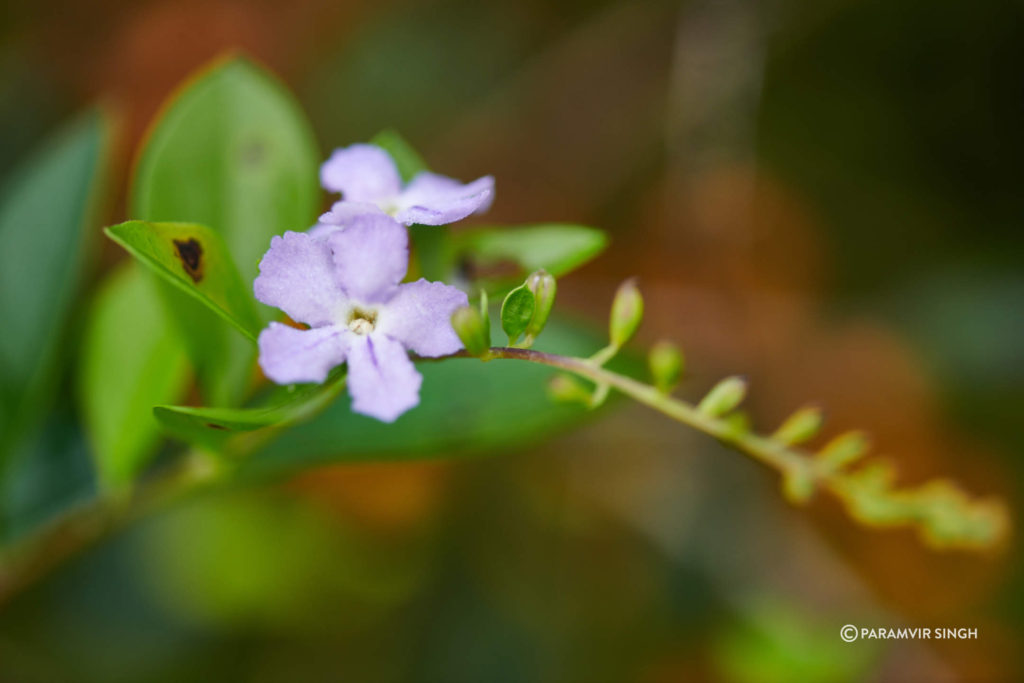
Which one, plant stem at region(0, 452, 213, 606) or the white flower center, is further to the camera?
plant stem at region(0, 452, 213, 606)

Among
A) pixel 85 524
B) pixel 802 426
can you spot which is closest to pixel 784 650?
pixel 802 426

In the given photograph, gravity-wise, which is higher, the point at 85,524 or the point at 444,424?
the point at 444,424

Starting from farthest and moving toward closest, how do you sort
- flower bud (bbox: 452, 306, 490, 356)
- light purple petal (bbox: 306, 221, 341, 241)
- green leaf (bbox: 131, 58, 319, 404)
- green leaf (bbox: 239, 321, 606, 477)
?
green leaf (bbox: 239, 321, 606, 477)
green leaf (bbox: 131, 58, 319, 404)
light purple petal (bbox: 306, 221, 341, 241)
flower bud (bbox: 452, 306, 490, 356)

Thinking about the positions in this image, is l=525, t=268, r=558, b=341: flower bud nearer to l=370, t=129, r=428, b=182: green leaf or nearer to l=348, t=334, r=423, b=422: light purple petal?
Answer: l=348, t=334, r=423, b=422: light purple petal

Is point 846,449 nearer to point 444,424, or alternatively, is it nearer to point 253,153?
point 444,424

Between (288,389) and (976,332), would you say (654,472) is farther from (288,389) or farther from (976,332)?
(288,389)

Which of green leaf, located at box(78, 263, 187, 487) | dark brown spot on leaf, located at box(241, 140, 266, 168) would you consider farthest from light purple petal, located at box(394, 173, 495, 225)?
green leaf, located at box(78, 263, 187, 487)
